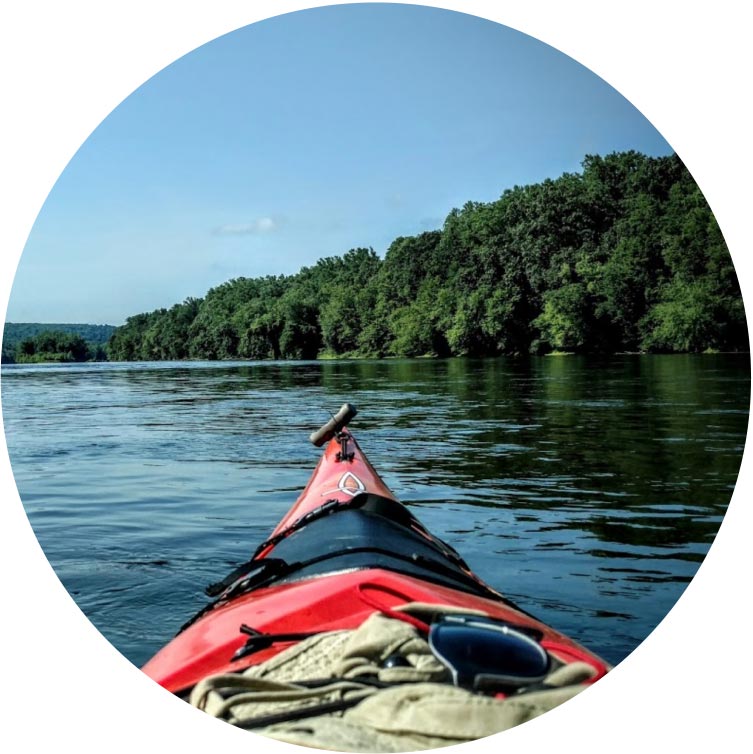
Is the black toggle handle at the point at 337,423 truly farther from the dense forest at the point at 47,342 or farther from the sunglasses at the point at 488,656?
the sunglasses at the point at 488,656

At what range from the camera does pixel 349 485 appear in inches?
123

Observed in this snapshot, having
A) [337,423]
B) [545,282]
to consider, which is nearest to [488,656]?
[337,423]

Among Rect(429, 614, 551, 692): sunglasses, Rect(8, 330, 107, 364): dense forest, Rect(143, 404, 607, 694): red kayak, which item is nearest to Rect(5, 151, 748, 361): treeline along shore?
Rect(8, 330, 107, 364): dense forest

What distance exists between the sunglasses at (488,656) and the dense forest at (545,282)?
2.00 m

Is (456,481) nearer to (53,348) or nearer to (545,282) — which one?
(545,282)

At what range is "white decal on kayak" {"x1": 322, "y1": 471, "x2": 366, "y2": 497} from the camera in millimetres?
3034

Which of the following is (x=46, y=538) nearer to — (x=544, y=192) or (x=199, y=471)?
(x=199, y=471)

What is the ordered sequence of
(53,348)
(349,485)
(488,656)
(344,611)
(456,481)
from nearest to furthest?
(488,656)
(344,611)
(349,485)
(53,348)
(456,481)

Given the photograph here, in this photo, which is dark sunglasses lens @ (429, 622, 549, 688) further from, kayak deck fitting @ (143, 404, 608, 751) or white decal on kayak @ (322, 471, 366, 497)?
white decal on kayak @ (322, 471, 366, 497)

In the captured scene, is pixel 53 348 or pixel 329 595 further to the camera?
pixel 53 348

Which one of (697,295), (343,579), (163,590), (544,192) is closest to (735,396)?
(697,295)

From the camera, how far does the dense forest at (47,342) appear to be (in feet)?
12.5

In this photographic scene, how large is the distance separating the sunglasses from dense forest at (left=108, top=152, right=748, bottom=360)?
2.00 meters

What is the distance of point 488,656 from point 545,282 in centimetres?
495
